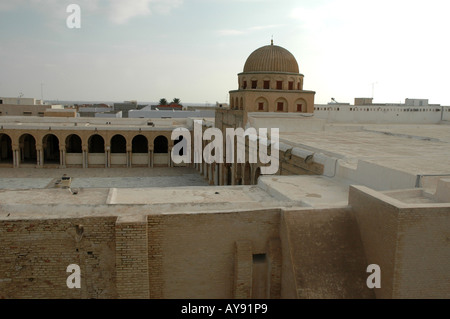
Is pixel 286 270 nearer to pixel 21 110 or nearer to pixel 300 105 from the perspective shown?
pixel 300 105

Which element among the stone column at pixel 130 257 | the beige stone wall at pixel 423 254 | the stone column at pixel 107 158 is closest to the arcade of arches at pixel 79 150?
the stone column at pixel 107 158

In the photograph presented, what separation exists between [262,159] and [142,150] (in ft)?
62.6

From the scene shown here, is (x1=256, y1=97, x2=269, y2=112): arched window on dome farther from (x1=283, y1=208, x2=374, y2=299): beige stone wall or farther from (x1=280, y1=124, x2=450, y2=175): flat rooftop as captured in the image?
(x1=283, y1=208, x2=374, y2=299): beige stone wall

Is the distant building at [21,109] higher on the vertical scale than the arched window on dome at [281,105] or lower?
lower

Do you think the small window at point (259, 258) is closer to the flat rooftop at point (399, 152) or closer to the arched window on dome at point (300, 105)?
the flat rooftop at point (399, 152)

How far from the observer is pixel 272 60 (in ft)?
69.2

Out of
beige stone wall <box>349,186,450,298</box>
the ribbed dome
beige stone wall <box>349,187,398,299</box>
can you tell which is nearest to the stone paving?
the ribbed dome

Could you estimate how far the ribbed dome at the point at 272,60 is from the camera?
21078mm

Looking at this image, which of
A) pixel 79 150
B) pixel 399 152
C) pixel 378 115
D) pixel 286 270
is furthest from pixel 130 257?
pixel 79 150

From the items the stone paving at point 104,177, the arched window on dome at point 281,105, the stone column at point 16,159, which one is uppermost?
the arched window on dome at point 281,105

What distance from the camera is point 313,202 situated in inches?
343
